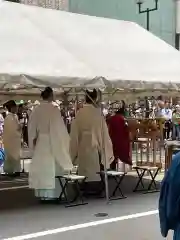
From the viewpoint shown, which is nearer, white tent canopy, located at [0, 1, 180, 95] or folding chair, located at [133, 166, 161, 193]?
white tent canopy, located at [0, 1, 180, 95]

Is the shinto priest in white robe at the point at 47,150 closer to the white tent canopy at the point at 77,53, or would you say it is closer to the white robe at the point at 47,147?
the white robe at the point at 47,147

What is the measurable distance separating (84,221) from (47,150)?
1.70 m

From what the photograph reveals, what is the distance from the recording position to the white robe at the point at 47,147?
26.9 ft

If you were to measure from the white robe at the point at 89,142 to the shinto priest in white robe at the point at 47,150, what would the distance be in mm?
894

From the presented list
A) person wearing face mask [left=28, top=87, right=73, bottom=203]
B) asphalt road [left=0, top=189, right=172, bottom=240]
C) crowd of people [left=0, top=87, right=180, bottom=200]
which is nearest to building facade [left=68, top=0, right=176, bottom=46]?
crowd of people [left=0, top=87, right=180, bottom=200]

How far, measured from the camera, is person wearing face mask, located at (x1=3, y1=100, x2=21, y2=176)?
11.8m

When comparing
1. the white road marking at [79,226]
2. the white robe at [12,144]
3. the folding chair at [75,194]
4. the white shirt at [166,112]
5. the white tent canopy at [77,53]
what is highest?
the white tent canopy at [77,53]

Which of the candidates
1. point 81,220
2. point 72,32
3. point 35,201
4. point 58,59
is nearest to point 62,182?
point 35,201

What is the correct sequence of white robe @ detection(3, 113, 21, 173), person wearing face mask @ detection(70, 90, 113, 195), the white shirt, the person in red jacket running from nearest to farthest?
person wearing face mask @ detection(70, 90, 113, 195) < the person in red jacket < white robe @ detection(3, 113, 21, 173) < the white shirt

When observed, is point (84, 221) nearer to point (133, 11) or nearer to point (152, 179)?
point (152, 179)

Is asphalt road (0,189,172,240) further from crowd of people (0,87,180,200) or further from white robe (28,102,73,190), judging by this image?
→ crowd of people (0,87,180,200)

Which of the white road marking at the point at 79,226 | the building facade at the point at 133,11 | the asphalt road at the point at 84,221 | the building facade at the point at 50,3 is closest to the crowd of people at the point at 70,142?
the asphalt road at the point at 84,221

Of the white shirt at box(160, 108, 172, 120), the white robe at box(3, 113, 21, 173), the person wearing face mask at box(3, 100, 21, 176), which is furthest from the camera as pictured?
the white shirt at box(160, 108, 172, 120)

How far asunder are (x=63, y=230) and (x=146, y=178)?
5011 millimetres
